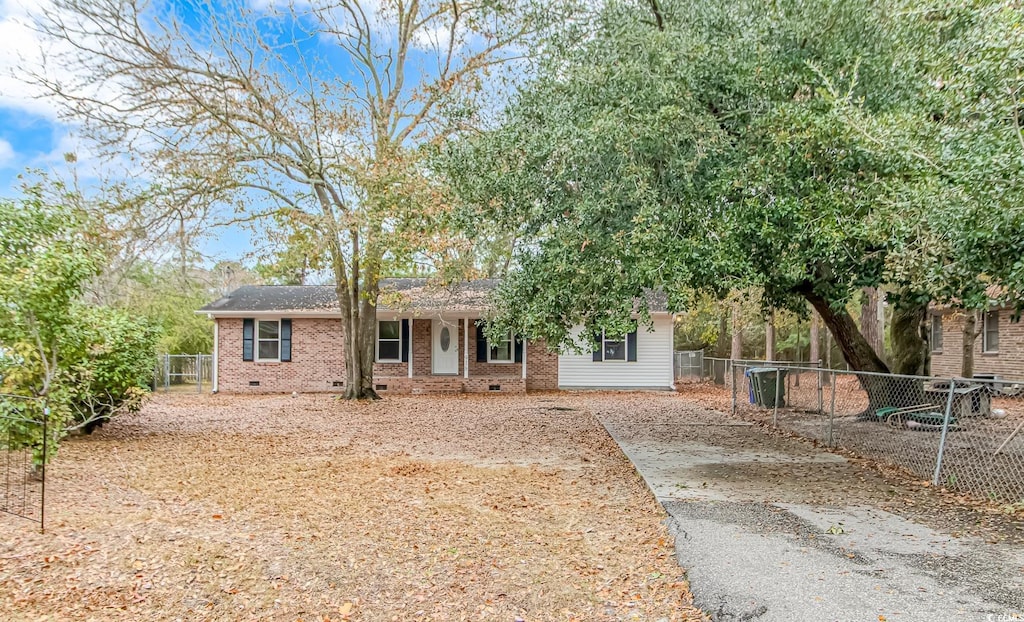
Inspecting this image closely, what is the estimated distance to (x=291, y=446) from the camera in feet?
31.9

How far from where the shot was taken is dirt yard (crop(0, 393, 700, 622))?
386cm

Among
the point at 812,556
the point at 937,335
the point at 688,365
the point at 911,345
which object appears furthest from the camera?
the point at 688,365

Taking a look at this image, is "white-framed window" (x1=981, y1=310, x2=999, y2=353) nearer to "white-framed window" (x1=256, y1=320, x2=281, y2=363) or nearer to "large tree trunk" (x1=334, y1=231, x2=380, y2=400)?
"large tree trunk" (x1=334, y1=231, x2=380, y2=400)

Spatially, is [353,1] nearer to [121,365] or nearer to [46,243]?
[121,365]

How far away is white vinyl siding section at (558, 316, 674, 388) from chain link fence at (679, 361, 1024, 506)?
564cm

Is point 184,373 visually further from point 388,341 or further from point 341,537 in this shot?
point 341,537

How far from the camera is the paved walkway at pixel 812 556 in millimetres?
3641

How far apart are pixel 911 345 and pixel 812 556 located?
9.04m

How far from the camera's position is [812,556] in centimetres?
448

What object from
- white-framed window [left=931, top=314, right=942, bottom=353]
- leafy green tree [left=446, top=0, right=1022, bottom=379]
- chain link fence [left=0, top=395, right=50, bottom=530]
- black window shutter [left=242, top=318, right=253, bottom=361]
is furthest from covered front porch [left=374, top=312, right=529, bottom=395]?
white-framed window [left=931, top=314, right=942, bottom=353]

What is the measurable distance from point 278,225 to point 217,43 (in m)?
3.88

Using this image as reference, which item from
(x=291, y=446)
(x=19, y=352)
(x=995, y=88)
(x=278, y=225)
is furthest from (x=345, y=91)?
(x=995, y=88)

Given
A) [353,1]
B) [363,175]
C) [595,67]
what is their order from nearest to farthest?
[595,67] → [363,175] → [353,1]

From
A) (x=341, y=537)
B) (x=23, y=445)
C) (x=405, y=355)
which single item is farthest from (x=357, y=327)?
(x=341, y=537)
